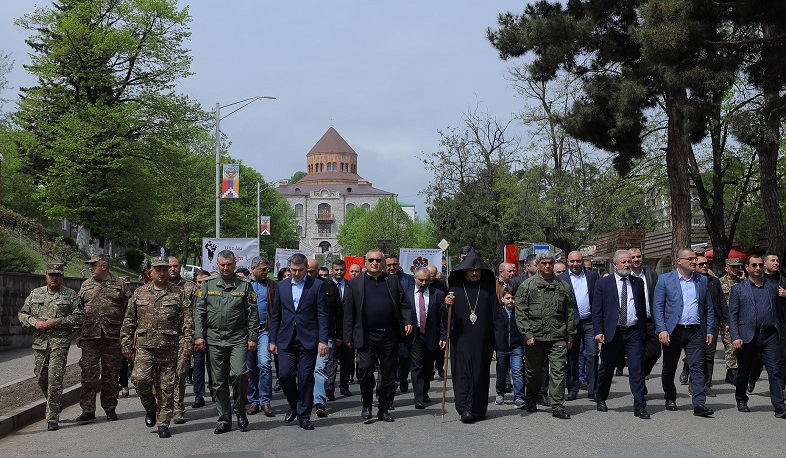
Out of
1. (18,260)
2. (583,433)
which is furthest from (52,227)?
(583,433)

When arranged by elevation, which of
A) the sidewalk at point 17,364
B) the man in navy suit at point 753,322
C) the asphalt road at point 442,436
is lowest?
the asphalt road at point 442,436

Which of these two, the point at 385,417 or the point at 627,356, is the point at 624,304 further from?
the point at 385,417

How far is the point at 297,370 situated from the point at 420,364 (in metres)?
2.21

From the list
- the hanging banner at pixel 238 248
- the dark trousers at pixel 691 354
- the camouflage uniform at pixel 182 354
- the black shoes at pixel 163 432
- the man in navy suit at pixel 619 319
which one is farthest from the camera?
the hanging banner at pixel 238 248

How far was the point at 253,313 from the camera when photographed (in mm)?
10195

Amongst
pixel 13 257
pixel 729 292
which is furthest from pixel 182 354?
pixel 13 257

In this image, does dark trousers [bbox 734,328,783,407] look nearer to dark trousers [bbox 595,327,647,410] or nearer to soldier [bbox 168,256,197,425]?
dark trousers [bbox 595,327,647,410]

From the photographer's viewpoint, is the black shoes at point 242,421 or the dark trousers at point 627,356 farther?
the dark trousers at point 627,356

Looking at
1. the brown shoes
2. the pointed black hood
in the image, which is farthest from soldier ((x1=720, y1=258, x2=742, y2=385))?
the brown shoes

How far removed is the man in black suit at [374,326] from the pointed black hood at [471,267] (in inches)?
28.6

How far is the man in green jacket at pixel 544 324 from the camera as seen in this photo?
36.1ft

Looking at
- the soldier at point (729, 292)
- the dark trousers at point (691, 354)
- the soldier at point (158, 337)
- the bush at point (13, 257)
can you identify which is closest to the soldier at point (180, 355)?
the soldier at point (158, 337)

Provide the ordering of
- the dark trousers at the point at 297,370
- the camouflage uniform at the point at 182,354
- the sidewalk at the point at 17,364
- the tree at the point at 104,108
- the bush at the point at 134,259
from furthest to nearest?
the bush at the point at 134,259 < the tree at the point at 104,108 < the sidewalk at the point at 17,364 < the dark trousers at the point at 297,370 < the camouflage uniform at the point at 182,354

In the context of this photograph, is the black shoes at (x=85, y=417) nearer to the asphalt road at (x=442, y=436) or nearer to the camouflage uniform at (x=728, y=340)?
the asphalt road at (x=442, y=436)
